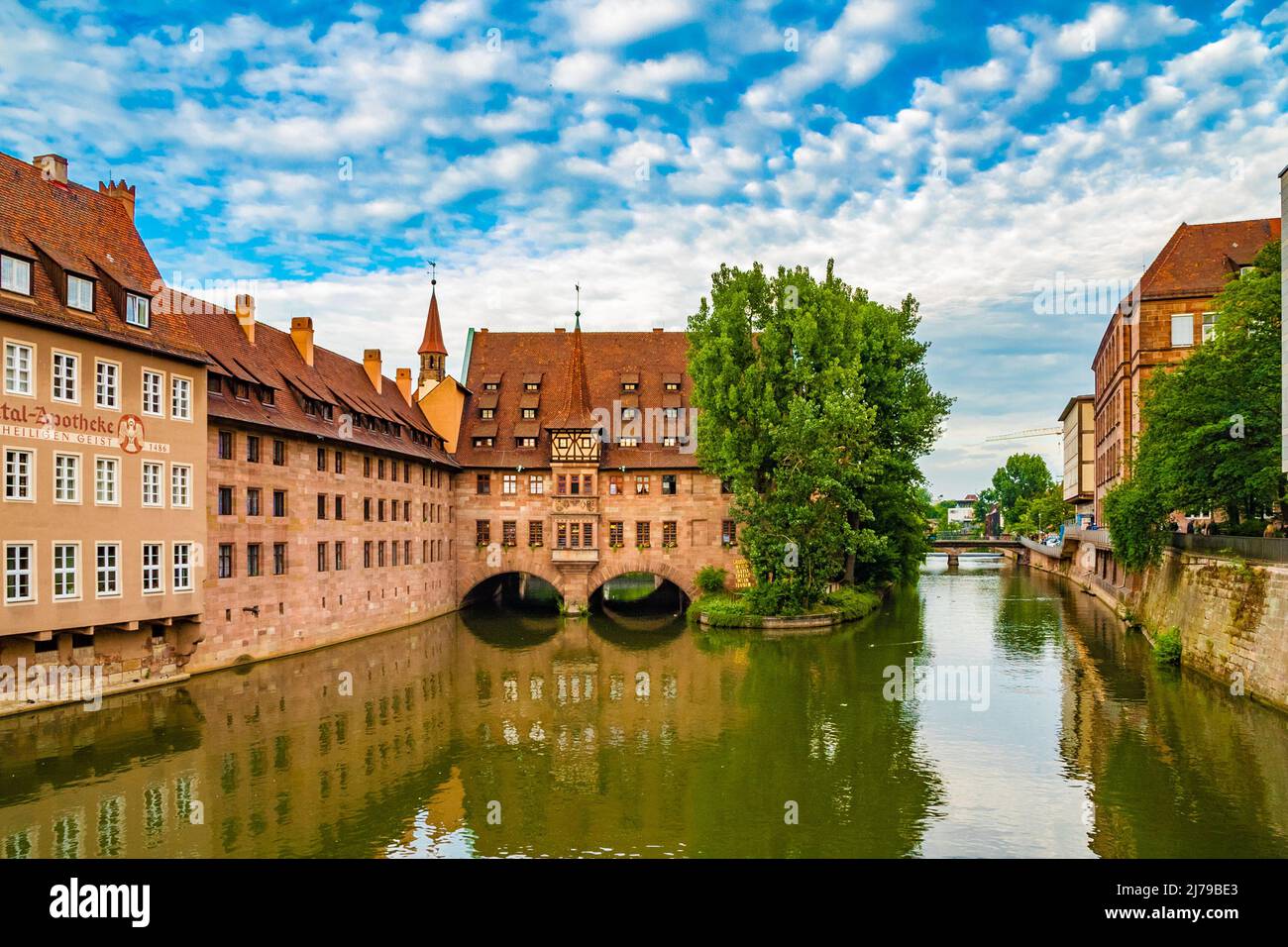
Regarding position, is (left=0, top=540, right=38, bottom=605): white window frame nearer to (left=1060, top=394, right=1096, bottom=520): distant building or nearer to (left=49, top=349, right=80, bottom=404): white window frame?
(left=49, top=349, right=80, bottom=404): white window frame

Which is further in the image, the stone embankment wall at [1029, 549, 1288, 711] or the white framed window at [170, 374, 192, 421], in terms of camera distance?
the white framed window at [170, 374, 192, 421]

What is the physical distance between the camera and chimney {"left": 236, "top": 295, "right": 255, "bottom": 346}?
38406 mm

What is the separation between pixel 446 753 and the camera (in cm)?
2211

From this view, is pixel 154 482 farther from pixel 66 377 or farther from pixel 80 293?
pixel 80 293

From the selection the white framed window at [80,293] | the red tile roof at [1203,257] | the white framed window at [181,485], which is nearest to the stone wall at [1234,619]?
the red tile roof at [1203,257]

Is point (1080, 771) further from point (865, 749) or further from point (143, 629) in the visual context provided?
point (143, 629)

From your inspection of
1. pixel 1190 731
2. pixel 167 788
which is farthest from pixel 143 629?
pixel 1190 731

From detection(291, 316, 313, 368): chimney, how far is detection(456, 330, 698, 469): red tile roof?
1351cm

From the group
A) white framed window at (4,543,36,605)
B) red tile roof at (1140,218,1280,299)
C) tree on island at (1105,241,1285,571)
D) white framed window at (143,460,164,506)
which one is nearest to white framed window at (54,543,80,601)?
white framed window at (4,543,36,605)

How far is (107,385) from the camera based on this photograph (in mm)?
26469

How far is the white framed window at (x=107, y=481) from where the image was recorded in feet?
85.0

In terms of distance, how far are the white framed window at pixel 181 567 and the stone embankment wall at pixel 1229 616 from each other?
105 ft

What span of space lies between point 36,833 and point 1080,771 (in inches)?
829
